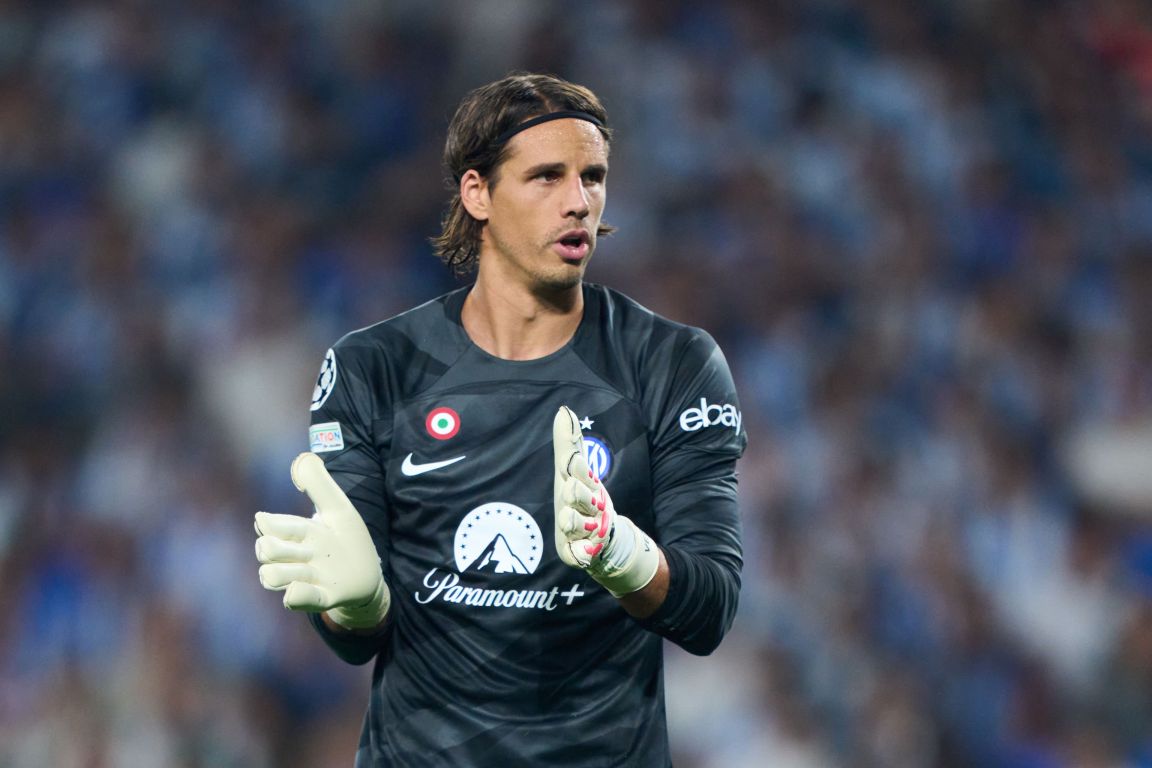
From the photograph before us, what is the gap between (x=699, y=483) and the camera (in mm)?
2996

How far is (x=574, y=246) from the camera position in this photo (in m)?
3.10

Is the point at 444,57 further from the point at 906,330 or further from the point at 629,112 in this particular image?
the point at 906,330

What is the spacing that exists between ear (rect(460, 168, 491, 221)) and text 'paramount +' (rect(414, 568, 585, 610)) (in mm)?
792

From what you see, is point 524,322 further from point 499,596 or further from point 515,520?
point 499,596

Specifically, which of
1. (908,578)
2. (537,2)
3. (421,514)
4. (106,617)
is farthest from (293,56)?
(421,514)

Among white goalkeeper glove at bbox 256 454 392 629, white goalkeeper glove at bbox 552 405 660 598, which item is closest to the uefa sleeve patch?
white goalkeeper glove at bbox 256 454 392 629

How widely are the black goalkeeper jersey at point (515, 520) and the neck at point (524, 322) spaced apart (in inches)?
1.4

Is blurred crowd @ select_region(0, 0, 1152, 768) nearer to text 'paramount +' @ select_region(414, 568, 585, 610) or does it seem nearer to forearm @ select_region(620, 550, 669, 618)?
text 'paramount +' @ select_region(414, 568, 585, 610)

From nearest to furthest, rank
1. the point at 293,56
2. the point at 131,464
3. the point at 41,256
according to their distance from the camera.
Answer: the point at 131,464
the point at 41,256
the point at 293,56

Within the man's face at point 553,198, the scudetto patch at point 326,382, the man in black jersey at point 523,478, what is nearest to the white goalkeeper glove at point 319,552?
the man in black jersey at point 523,478

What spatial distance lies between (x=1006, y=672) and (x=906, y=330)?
176 centimetres

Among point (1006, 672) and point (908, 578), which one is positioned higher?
point (908, 578)

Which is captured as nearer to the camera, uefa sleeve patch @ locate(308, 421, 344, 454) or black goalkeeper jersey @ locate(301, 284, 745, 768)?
black goalkeeper jersey @ locate(301, 284, 745, 768)

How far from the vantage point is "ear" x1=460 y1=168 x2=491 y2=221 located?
10.5ft
